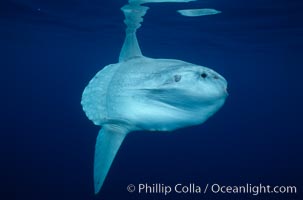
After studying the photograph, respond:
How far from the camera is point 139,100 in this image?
3336 mm

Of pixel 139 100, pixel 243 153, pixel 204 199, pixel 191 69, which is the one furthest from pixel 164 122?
pixel 243 153

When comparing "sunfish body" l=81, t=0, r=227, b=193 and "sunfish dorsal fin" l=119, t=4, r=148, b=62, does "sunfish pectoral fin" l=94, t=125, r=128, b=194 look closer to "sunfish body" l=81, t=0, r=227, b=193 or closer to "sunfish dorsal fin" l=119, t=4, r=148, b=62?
"sunfish body" l=81, t=0, r=227, b=193

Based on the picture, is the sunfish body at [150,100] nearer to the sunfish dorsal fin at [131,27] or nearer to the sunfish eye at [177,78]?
the sunfish eye at [177,78]

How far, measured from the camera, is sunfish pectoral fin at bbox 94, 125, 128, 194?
13.3ft

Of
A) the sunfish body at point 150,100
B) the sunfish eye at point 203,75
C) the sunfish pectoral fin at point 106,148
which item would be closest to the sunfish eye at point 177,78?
the sunfish body at point 150,100

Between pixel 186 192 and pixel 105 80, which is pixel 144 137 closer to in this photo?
pixel 186 192

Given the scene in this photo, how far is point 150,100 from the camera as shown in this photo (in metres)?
3.15

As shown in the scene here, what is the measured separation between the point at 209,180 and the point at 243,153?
1075cm

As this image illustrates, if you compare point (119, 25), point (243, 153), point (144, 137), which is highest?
point (119, 25)

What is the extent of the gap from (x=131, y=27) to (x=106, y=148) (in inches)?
522

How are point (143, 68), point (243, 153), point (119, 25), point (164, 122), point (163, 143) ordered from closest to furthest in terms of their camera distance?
1. point (164, 122)
2. point (143, 68)
3. point (119, 25)
4. point (163, 143)
5. point (243, 153)

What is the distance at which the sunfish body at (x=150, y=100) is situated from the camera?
275 cm

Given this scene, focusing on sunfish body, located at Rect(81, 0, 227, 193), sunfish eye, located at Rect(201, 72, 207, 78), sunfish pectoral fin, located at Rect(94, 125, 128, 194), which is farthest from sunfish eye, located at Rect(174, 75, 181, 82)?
sunfish pectoral fin, located at Rect(94, 125, 128, 194)

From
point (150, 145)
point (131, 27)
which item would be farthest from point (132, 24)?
point (150, 145)
